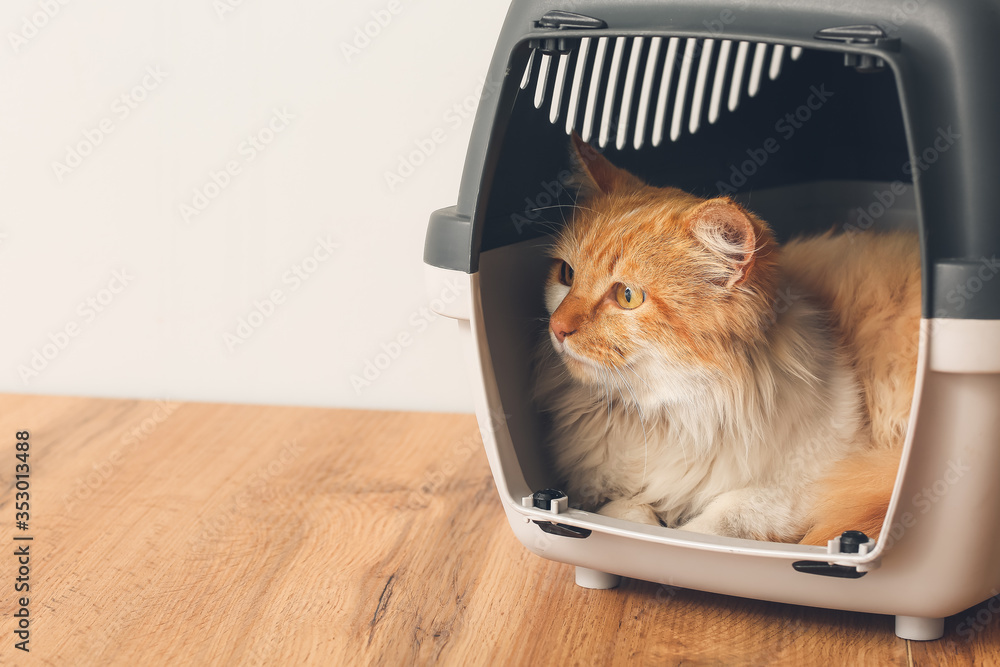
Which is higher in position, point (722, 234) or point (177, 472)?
point (722, 234)

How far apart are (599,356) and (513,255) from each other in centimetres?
18

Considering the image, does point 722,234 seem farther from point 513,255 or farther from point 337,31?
point 337,31

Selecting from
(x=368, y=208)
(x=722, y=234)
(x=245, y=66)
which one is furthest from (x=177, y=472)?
(x=722, y=234)

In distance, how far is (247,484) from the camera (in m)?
1.39

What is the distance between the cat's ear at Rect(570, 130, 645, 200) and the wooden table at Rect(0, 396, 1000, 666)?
0.48 m

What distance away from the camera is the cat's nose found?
987mm

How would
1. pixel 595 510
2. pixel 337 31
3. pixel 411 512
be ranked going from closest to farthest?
1. pixel 595 510
2. pixel 411 512
3. pixel 337 31

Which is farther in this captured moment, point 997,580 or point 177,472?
point 177,472

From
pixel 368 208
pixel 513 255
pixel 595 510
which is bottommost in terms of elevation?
pixel 595 510
